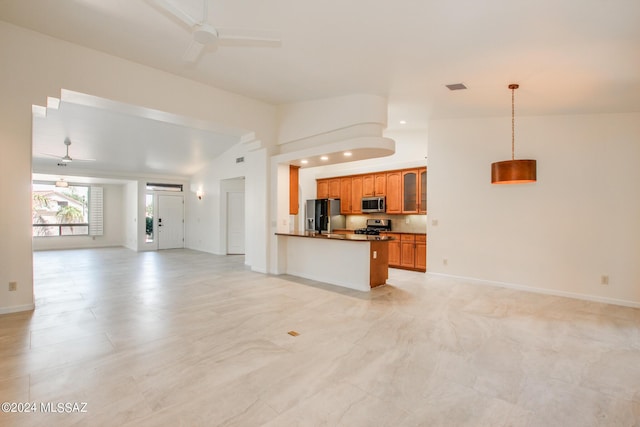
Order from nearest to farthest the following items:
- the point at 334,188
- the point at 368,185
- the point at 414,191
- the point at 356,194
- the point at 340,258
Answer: the point at 340,258
the point at 414,191
the point at 368,185
the point at 356,194
the point at 334,188

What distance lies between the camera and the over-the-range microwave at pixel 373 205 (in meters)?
7.55

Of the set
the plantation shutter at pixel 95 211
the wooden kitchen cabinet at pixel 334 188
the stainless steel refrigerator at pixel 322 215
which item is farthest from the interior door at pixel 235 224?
the plantation shutter at pixel 95 211

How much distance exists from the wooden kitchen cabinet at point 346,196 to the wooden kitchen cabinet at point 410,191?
1.61 meters

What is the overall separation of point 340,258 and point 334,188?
12.3 ft

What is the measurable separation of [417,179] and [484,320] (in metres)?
3.94

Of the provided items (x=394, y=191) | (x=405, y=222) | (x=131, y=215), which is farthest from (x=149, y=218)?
(x=405, y=222)

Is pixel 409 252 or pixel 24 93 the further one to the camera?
pixel 409 252

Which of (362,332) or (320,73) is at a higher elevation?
(320,73)

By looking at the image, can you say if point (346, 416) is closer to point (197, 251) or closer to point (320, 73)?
point (320, 73)

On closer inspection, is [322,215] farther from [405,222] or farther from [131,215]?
[131,215]

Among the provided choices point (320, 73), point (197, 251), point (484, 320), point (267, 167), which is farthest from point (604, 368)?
point (197, 251)

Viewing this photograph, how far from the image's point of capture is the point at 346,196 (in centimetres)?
848

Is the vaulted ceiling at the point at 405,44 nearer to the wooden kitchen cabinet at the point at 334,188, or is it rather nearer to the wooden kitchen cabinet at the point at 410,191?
the wooden kitchen cabinet at the point at 410,191

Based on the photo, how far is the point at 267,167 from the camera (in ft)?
20.7
